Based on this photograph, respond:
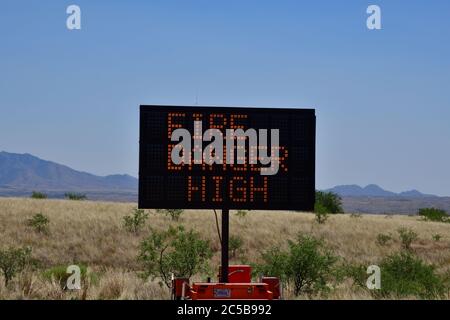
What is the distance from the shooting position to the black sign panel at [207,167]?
516 inches

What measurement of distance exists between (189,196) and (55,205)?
34022mm

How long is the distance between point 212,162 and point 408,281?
899 centimetres

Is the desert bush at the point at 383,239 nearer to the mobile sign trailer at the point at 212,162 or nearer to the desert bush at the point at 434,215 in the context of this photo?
the desert bush at the point at 434,215

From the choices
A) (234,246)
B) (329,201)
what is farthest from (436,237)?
(329,201)

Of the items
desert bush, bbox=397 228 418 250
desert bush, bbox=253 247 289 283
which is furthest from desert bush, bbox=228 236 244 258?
desert bush, bbox=253 247 289 283

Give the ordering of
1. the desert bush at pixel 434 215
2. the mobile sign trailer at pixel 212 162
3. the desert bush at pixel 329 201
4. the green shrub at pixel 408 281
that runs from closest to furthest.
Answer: the mobile sign trailer at pixel 212 162 → the green shrub at pixel 408 281 → the desert bush at pixel 434 215 → the desert bush at pixel 329 201

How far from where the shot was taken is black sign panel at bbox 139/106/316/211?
13.1m

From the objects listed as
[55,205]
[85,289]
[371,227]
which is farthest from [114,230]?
[85,289]

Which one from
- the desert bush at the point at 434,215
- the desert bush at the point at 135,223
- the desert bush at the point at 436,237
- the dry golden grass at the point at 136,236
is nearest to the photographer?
the dry golden grass at the point at 136,236

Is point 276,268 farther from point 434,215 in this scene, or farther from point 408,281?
point 434,215

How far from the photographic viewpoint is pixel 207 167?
13109mm

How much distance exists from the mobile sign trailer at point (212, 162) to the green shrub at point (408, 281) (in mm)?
5295

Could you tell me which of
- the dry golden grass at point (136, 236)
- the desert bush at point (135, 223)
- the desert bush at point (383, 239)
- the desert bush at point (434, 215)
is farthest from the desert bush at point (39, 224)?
the desert bush at point (434, 215)

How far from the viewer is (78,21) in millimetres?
16500
